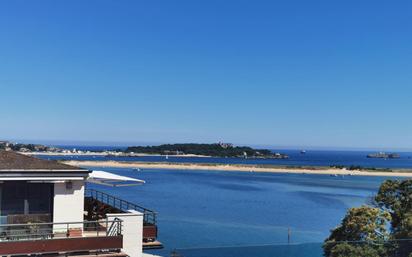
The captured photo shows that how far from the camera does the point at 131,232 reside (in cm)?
1273

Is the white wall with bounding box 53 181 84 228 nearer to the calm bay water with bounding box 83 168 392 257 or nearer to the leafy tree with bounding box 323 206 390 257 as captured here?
the leafy tree with bounding box 323 206 390 257

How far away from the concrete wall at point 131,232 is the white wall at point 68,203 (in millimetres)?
967

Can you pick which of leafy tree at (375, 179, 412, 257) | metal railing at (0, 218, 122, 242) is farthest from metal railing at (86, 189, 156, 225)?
leafy tree at (375, 179, 412, 257)

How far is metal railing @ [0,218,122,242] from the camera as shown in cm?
1168

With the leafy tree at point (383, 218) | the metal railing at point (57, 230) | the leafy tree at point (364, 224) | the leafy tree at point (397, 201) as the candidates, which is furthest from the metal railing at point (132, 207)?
the leafy tree at point (397, 201)

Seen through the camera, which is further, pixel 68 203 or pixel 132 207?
pixel 132 207

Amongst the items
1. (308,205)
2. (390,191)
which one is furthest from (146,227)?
(308,205)

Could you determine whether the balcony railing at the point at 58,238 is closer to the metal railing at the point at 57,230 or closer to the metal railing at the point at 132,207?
the metal railing at the point at 57,230

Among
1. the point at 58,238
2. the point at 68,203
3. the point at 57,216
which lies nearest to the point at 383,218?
the point at 68,203

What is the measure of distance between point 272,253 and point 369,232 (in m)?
8.00

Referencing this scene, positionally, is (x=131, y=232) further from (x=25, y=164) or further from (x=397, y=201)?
(x=397, y=201)

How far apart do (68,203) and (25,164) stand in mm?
1438

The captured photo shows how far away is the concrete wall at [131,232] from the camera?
1255 centimetres

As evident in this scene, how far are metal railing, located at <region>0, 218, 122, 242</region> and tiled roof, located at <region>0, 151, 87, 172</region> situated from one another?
1.36 metres
